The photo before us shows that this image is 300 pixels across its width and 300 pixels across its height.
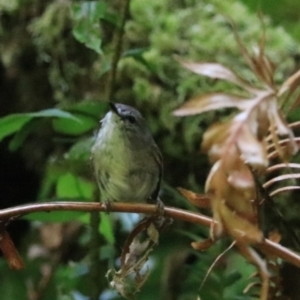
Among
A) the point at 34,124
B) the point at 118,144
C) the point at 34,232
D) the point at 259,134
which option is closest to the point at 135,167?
the point at 118,144

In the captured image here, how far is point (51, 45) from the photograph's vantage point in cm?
184

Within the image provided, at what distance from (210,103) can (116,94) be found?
1.19 meters

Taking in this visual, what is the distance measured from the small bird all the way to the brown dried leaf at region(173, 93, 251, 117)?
0.64 metres

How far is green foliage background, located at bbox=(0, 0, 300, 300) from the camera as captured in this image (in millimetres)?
1198

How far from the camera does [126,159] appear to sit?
45.4 inches

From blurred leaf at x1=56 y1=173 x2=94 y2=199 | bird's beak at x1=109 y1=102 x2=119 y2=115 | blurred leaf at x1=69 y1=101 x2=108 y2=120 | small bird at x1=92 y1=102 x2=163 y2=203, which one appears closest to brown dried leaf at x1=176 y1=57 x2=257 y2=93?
bird's beak at x1=109 y1=102 x2=119 y2=115

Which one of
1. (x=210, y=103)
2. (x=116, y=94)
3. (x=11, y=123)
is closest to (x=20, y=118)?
(x=11, y=123)

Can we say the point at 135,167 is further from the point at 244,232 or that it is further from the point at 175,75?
the point at 244,232

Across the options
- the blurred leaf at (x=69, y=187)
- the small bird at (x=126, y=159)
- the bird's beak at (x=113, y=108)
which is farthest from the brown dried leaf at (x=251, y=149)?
the blurred leaf at (x=69, y=187)

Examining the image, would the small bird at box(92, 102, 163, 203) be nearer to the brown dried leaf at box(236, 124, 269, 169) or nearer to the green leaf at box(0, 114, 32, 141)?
the green leaf at box(0, 114, 32, 141)

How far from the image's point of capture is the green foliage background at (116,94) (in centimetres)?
120

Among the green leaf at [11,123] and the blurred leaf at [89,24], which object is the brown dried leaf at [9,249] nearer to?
the green leaf at [11,123]

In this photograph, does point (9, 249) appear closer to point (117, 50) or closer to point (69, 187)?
point (117, 50)

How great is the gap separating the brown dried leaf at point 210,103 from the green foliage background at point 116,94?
23.1 inches
